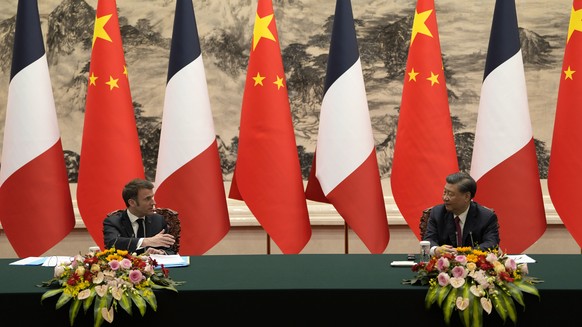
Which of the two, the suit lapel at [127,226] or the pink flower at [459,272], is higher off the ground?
the pink flower at [459,272]

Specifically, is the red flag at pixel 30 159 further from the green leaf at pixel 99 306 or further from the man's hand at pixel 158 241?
the green leaf at pixel 99 306

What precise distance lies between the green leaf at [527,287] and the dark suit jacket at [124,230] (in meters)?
2.12

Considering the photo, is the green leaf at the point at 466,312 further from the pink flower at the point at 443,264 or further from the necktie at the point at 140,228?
the necktie at the point at 140,228

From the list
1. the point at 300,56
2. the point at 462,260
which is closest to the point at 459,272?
the point at 462,260

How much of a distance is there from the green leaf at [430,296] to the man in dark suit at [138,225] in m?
1.71

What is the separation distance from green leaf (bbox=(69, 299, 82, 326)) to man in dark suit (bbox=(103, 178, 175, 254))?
1.24 m

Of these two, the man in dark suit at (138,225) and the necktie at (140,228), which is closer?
the man in dark suit at (138,225)

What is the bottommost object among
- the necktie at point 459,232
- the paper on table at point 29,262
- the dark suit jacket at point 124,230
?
the necktie at point 459,232

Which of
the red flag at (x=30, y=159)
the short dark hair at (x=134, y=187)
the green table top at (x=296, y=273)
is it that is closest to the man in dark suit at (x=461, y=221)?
the green table top at (x=296, y=273)

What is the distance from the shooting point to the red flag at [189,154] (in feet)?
18.1

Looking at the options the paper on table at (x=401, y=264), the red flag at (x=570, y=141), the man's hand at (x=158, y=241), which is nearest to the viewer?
the paper on table at (x=401, y=264)

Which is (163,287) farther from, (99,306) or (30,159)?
(30,159)

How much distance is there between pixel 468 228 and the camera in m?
4.43

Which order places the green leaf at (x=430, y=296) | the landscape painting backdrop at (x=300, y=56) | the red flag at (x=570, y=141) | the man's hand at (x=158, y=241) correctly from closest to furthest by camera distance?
1. the green leaf at (x=430, y=296)
2. the man's hand at (x=158, y=241)
3. the red flag at (x=570, y=141)
4. the landscape painting backdrop at (x=300, y=56)
